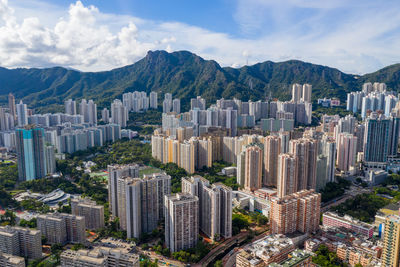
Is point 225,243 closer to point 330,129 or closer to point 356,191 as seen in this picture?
point 356,191

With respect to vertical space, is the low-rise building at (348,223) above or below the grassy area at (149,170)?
below

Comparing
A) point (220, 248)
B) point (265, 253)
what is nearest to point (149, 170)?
point (220, 248)

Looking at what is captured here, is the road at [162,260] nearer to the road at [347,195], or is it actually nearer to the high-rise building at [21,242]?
the high-rise building at [21,242]

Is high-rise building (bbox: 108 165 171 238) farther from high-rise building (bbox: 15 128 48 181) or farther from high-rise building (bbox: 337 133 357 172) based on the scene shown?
high-rise building (bbox: 337 133 357 172)

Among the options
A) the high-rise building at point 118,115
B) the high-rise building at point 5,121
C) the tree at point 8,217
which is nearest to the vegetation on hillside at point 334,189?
the tree at point 8,217

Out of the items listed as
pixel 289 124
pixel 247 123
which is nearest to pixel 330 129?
pixel 289 124

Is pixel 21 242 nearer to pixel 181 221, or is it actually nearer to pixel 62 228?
pixel 62 228
